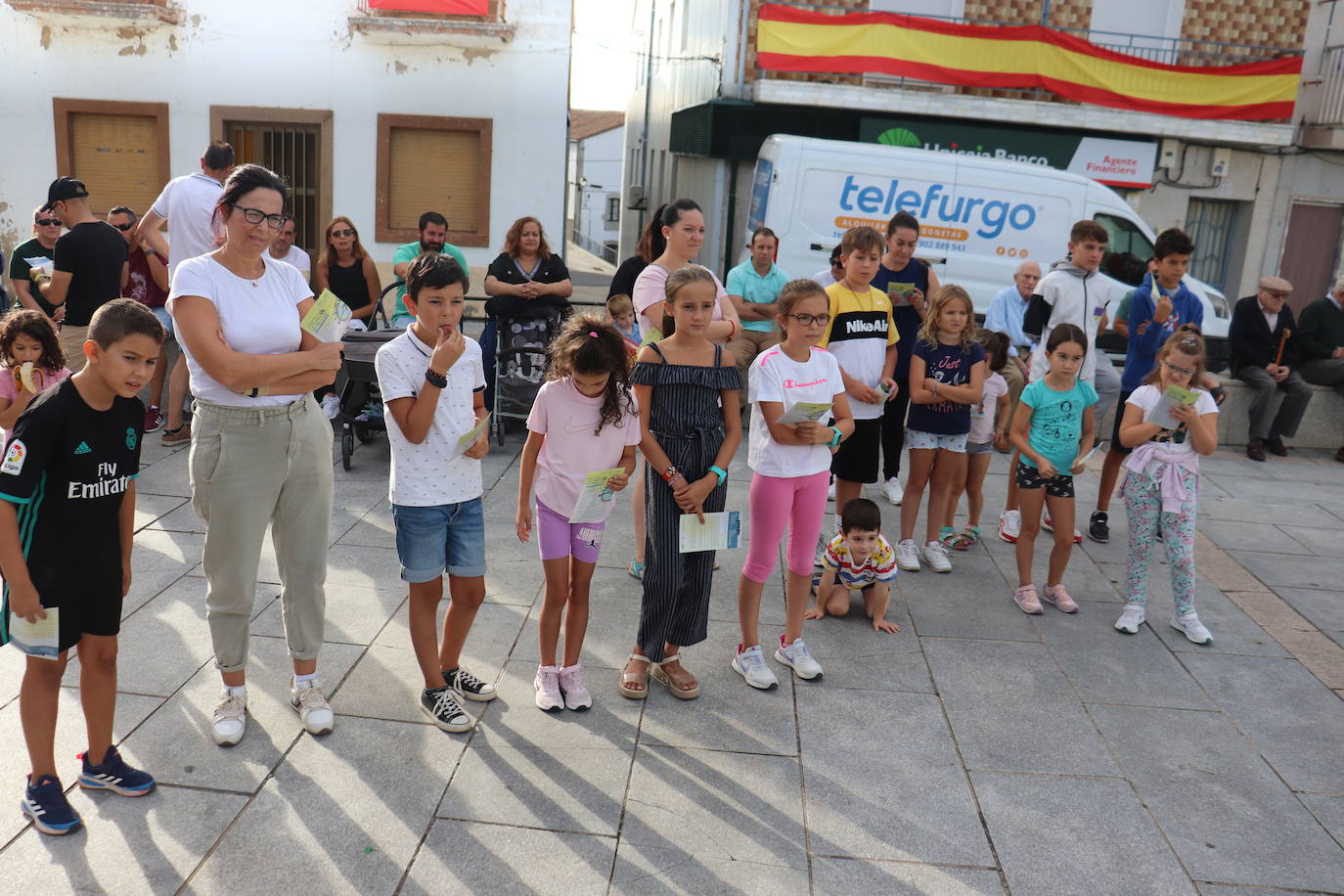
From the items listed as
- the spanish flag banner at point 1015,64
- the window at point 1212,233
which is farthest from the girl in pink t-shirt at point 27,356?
the window at point 1212,233

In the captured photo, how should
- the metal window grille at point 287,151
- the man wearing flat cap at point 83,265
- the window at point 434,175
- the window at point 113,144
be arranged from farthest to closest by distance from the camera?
the metal window grille at point 287,151 → the window at point 434,175 → the window at point 113,144 → the man wearing flat cap at point 83,265

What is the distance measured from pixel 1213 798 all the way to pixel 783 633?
1.88 m

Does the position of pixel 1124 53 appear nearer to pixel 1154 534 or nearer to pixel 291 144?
pixel 291 144

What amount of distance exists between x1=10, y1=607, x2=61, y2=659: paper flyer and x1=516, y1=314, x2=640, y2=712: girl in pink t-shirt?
155 cm

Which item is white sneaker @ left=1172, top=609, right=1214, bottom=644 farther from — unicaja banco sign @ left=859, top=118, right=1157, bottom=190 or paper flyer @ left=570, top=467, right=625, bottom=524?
unicaja banco sign @ left=859, top=118, right=1157, bottom=190

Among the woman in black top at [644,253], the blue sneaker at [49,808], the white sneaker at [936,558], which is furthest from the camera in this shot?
the white sneaker at [936,558]

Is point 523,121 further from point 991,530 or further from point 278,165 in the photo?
point 991,530

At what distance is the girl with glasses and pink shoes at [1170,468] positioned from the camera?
555 centimetres

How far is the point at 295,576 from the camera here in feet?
13.5

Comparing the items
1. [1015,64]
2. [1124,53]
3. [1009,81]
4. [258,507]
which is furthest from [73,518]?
[1124,53]

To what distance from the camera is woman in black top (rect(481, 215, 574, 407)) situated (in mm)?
8445

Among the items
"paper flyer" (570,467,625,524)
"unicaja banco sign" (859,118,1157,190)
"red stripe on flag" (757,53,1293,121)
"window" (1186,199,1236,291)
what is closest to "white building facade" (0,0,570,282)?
"red stripe on flag" (757,53,1293,121)

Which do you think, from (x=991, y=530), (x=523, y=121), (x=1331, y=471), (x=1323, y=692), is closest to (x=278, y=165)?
(x=523, y=121)

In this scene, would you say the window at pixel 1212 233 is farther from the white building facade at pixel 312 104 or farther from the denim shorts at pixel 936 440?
the denim shorts at pixel 936 440
